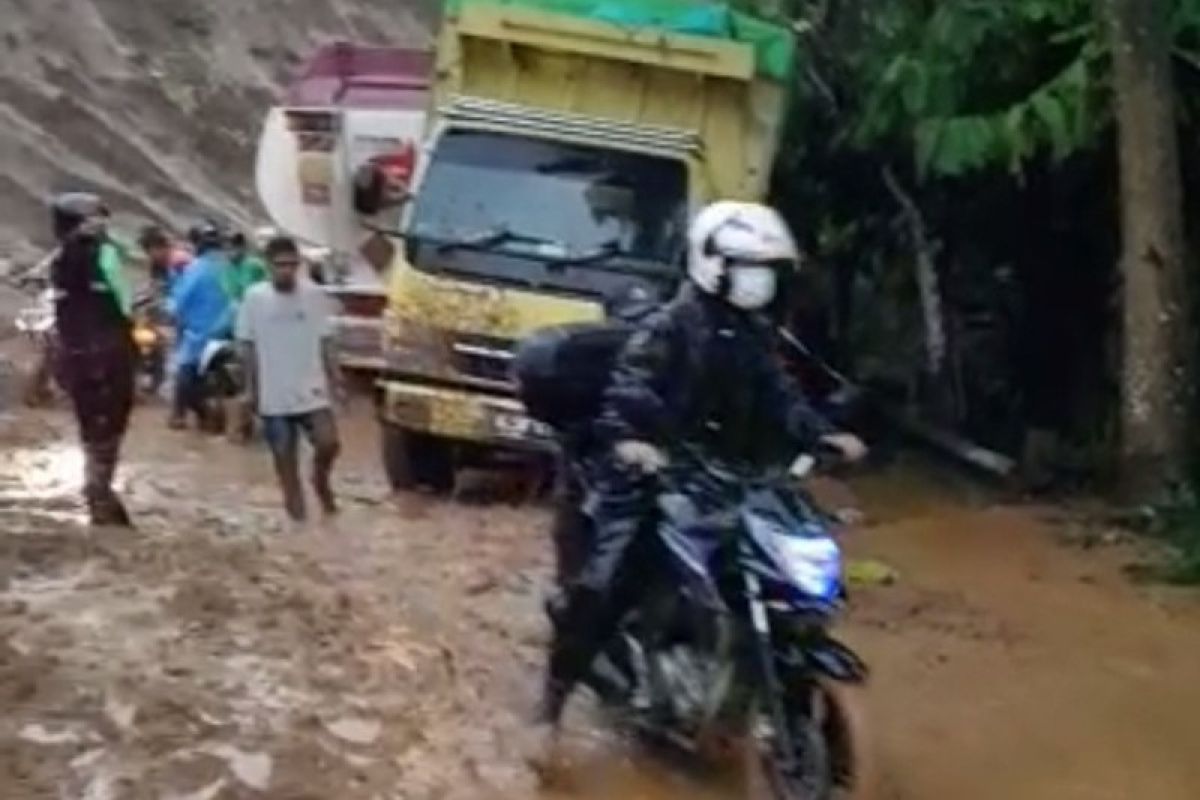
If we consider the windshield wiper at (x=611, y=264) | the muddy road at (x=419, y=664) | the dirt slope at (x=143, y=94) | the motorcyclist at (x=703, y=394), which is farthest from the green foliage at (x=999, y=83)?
the dirt slope at (x=143, y=94)

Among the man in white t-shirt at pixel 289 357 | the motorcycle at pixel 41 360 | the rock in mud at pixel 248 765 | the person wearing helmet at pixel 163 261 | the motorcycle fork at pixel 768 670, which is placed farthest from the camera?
the person wearing helmet at pixel 163 261

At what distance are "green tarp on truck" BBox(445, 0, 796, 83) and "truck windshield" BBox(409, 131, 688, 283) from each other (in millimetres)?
859

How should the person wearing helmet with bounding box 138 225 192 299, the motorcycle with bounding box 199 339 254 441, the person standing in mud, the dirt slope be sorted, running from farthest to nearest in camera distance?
the dirt slope < the person wearing helmet with bounding box 138 225 192 299 < the motorcycle with bounding box 199 339 254 441 < the person standing in mud

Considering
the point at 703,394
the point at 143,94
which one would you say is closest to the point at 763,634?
the point at 703,394

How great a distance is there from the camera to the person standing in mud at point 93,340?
1143cm

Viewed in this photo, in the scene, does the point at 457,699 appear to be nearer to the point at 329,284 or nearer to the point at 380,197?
the point at 380,197

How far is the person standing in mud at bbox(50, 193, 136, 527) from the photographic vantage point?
11.4m

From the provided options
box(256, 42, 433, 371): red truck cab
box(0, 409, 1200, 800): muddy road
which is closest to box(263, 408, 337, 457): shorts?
box(0, 409, 1200, 800): muddy road

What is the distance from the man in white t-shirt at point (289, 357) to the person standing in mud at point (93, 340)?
921 mm

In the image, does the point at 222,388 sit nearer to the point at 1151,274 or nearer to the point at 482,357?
the point at 482,357

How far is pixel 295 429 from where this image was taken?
1315 cm

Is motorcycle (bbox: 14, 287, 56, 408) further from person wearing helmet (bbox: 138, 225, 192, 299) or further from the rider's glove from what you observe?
the rider's glove

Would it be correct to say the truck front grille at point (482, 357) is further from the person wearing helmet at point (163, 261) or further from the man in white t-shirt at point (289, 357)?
the person wearing helmet at point (163, 261)

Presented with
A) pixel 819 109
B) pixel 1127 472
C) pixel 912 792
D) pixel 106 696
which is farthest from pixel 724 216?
pixel 819 109
